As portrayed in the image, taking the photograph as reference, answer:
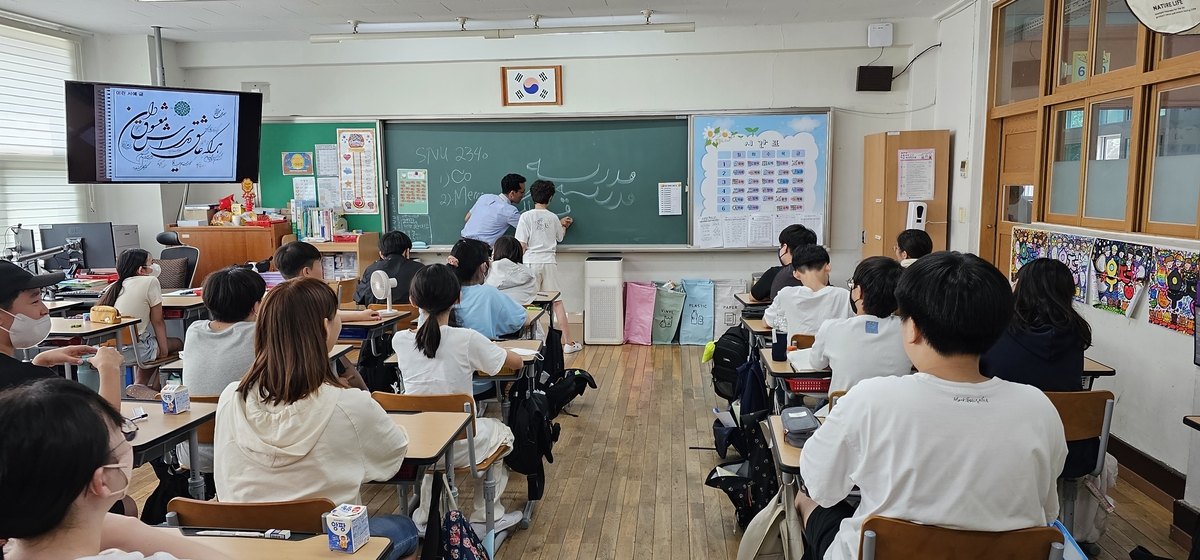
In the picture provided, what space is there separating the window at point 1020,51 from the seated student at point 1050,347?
8.74 feet

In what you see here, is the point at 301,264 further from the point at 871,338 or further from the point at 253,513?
the point at 871,338

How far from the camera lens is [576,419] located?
4.66 metres

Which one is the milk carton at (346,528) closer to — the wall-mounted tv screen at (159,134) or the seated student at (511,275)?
the seated student at (511,275)

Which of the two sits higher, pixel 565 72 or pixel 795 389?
pixel 565 72

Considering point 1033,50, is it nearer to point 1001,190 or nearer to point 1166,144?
point 1001,190

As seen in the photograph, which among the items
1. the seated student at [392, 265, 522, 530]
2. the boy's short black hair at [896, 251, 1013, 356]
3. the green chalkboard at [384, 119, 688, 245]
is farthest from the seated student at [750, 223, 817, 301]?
the boy's short black hair at [896, 251, 1013, 356]

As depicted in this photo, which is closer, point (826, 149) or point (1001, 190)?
point (1001, 190)

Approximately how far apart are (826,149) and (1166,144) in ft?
10.1

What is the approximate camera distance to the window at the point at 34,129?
19.2 feet

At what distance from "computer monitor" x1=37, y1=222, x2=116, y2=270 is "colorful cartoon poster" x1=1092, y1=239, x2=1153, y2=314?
21.7 ft

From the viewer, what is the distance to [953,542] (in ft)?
4.83

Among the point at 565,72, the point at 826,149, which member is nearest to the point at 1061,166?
the point at 826,149

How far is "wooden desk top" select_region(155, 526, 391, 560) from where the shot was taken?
5.02ft

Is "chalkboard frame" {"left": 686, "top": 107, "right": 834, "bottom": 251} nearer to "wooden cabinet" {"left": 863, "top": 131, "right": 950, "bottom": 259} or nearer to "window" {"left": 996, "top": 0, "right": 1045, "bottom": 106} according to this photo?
"wooden cabinet" {"left": 863, "top": 131, "right": 950, "bottom": 259}
